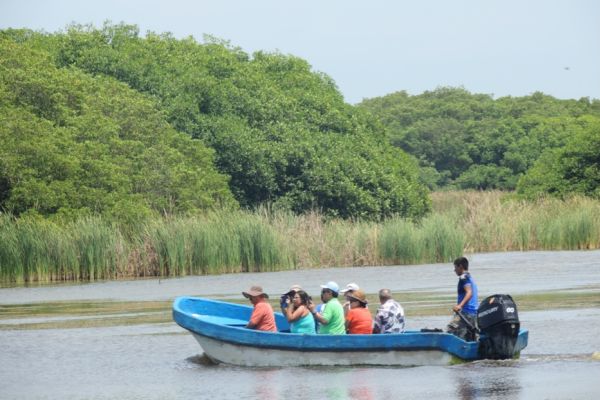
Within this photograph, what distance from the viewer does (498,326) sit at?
686 inches

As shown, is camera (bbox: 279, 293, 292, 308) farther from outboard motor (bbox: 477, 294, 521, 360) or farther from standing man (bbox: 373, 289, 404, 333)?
outboard motor (bbox: 477, 294, 521, 360)

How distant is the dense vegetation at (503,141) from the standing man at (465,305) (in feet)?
125

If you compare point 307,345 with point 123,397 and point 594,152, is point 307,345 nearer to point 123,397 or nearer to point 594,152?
point 123,397

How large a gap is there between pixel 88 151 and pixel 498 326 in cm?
2729

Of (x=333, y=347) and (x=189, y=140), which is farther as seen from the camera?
(x=189, y=140)

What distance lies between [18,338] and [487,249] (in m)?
23.6

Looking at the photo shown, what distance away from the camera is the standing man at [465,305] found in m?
18.0

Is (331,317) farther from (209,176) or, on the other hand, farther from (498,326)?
(209,176)

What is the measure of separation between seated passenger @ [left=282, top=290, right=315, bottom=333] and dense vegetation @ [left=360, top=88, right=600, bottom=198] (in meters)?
38.4

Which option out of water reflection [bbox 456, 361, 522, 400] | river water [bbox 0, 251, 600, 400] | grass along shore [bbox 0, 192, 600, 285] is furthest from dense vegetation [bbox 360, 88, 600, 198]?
water reflection [bbox 456, 361, 522, 400]

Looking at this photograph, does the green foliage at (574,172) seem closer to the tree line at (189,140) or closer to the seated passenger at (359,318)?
the tree line at (189,140)

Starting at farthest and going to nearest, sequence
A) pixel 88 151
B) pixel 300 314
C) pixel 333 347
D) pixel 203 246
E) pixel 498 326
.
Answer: pixel 88 151
pixel 203 246
pixel 300 314
pixel 333 347
pixel 498 326

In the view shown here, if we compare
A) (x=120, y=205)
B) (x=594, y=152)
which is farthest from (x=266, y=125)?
(x=120, y=205)

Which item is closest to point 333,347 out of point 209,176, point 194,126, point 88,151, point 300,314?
point 300,314
